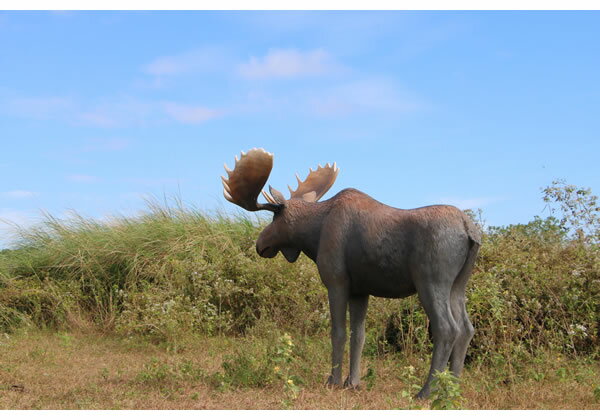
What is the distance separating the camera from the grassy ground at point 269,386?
5766 millimetres

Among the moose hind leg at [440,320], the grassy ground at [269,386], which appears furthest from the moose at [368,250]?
the grassy ground at [269,386]

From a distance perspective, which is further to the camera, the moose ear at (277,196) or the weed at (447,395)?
the moose ear at (277,196)

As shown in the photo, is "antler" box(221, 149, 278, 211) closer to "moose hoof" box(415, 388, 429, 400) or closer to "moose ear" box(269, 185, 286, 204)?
"moose ear" box(269, 185, 286, 204)

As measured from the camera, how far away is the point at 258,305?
10.3m

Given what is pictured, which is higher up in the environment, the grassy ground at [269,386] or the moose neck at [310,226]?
the moose neck at [310,226]

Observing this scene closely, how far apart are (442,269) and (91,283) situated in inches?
317

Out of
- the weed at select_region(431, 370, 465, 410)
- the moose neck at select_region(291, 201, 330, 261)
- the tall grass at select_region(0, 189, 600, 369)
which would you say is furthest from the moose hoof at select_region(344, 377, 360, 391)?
the tall grass at select_region(0, 189, 600, 369)

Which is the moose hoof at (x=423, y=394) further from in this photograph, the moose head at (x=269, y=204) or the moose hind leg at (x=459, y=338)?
the moose head at (x=269, y=204)

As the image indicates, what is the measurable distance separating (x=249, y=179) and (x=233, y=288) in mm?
4130

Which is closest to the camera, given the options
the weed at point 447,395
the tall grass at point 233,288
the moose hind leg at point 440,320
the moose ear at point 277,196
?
the weed at point 447,395

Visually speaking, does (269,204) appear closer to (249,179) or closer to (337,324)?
(249,179)

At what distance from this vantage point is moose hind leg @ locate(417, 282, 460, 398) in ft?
17.9

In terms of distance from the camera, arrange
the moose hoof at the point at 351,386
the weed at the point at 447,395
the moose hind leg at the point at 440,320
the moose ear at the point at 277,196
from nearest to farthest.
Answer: the weed at the point at 447,395, the moose hind leg at the point at 440,320, the moose hoof at the point at 351,386, the moose ear at the point at 277,196

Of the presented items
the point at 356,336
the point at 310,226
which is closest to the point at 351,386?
the point at 356,336
